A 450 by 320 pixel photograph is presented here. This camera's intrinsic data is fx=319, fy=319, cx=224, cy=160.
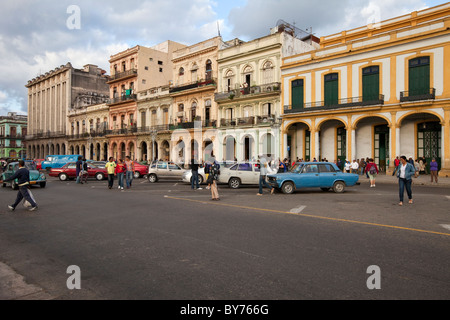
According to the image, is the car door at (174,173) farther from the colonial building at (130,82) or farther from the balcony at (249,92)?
the colonial building at (130,82)

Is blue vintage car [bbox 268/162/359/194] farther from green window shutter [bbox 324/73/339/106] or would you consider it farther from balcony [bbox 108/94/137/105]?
balcony [bbox 108/94/137/105]

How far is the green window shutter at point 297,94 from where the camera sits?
1203 inches

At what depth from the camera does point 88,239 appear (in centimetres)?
665

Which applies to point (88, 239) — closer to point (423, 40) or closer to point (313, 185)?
point (313, 185)

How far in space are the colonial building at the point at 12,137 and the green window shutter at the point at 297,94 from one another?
77.7m

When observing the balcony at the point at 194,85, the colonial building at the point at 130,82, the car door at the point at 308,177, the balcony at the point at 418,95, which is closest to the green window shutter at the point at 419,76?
the balcony at the point at 418,95

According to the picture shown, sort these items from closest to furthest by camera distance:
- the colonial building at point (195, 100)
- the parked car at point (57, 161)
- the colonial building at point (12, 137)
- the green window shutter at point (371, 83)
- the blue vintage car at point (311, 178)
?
the blue vintage car at point (311, 178) < the green window shutter at point (371, 83) < the colonial building at point (195, 100) < the parked car at point (57, 161) < the colonial building at point (12, 137)

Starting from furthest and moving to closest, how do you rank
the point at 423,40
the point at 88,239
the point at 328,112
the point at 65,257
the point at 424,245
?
the point at 328,112, the point at 423,40, the point at 88,239, the point at 424,245, the point at 65,257

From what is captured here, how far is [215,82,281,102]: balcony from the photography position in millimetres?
31780

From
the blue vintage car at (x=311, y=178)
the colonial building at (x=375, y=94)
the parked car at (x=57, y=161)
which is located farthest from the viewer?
the parked car at (x=57, y=161)

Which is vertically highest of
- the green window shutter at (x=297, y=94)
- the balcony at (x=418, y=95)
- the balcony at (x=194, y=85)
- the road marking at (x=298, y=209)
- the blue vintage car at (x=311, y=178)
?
the balcony at (x=194, y=85)

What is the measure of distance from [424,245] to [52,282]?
627 centimetres

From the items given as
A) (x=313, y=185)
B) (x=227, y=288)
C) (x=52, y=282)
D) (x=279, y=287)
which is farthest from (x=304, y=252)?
(x=313, y=185)

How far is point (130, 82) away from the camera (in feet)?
160
